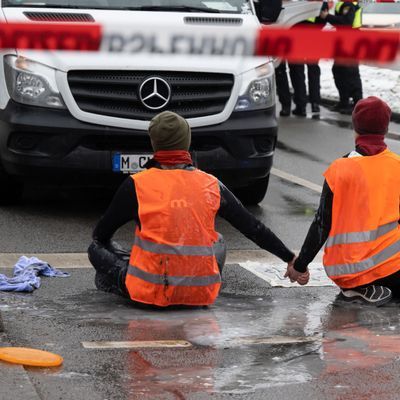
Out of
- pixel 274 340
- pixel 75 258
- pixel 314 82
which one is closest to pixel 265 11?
pixel 75 258

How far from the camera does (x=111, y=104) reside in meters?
9.57

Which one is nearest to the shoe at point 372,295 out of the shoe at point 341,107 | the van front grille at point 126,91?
the van front grille at point 126,91

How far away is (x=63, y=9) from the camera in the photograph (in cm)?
979

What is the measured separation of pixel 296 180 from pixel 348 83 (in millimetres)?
7193

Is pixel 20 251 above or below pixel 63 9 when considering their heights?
below

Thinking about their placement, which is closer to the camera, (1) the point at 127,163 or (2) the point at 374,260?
(2) the point at 374,260

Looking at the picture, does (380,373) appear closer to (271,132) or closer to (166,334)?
(166,334)

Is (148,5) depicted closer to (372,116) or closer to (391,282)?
(372,116)

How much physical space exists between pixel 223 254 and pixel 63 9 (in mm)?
3244

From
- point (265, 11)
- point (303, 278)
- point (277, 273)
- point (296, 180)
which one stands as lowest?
point (296, 180)

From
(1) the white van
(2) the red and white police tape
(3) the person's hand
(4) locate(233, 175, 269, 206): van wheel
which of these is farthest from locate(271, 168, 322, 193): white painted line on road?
(2) the red and white police tape

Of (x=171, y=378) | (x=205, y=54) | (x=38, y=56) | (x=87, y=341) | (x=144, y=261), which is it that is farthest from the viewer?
(x=38, y=56)

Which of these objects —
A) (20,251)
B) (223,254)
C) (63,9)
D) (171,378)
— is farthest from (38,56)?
(171,378)

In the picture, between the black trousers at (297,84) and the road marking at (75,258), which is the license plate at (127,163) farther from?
the black trousers at (297,84)
